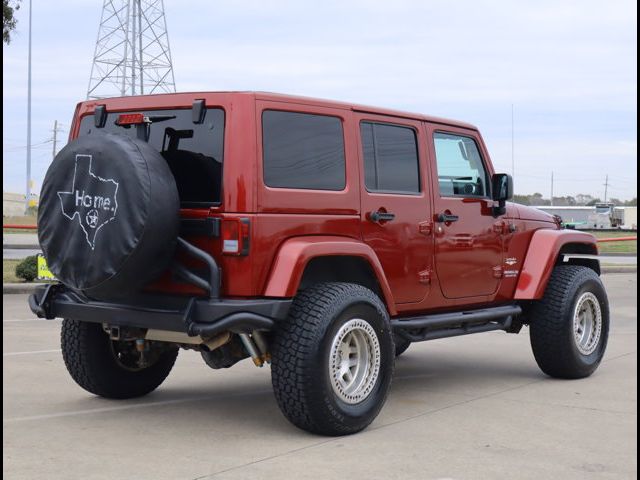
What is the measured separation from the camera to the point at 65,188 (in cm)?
598

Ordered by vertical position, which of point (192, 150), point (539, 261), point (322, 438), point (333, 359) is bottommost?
point (322, 438)

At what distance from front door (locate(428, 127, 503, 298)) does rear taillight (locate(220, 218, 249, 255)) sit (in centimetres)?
192

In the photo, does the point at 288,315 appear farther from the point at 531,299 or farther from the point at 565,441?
the point at 531,299

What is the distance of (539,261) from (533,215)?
46 centimetres

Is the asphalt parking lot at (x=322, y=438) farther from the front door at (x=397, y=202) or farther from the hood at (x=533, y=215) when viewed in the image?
the hood at (x=533, y=215)

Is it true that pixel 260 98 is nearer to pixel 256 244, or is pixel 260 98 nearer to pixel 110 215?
pixel 256 244

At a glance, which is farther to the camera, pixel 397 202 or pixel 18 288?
pixel 18 288

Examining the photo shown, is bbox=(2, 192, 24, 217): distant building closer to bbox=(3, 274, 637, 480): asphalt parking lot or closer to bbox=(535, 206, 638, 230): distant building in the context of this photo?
bbox=(535, 206, 638, 230): distant building

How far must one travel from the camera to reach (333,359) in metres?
5.97

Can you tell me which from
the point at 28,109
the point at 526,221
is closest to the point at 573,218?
the point at 28,109

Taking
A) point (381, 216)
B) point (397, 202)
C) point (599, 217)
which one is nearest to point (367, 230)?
point (381, 216)

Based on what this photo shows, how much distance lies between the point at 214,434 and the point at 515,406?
7.54 ft

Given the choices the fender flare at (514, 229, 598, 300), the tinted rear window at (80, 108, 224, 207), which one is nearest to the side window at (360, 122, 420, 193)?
the tinted rear window at (80, 108, 224, 207)

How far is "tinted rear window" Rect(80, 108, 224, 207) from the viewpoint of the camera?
6.01 meters
